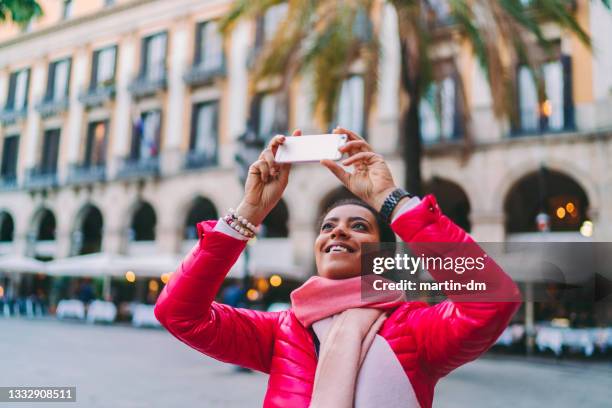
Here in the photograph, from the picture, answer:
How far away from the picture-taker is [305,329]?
6.31 feet

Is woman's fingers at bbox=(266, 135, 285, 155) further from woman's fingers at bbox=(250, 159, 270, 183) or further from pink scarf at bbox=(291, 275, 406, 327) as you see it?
pink scarf at bbox=(291, 275, 406, 327)

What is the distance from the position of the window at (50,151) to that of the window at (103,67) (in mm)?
3502

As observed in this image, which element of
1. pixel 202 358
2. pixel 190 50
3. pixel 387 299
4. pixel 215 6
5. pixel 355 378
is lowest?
pixel 202 358

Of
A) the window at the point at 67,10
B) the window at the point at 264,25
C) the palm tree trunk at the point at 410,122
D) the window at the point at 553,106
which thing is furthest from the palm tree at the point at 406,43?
the window at the point at 67,10

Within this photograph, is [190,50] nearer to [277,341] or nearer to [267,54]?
[267,54]

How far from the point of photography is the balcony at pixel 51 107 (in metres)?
25.8

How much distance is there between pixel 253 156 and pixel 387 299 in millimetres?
8387

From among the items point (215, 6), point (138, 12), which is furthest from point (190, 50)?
point (138, 12)

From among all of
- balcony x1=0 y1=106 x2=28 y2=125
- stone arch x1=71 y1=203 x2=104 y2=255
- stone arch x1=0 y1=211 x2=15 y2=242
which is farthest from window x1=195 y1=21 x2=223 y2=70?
stone arch x1=0 y1=211 x2=15 y2=242

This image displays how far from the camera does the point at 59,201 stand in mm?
25078

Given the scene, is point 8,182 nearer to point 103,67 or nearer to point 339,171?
point 103,67

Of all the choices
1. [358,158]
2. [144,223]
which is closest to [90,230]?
[144,223]

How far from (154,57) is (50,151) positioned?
784 cm

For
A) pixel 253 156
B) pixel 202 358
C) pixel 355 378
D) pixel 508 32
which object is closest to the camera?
pixel 355 378
